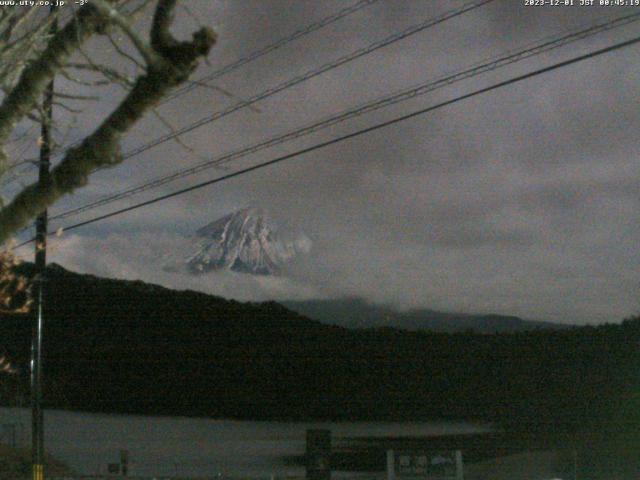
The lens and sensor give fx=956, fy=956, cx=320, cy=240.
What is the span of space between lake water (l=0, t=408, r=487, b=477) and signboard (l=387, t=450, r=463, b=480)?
1154cm

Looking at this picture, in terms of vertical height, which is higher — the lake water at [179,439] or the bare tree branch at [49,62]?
the bare tree branch at [49,62]

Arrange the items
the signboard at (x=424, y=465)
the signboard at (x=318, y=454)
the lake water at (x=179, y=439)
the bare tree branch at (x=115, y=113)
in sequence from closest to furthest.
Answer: the bare tree branch at (x=115, y=113) < the signboard at (x=424, y=465) < the signboard at (x=318, y=454) < the lake water at (x=179, y=439)

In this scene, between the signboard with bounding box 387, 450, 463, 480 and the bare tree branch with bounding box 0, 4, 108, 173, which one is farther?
the signboard with bounding box 387, 450, 463, 480

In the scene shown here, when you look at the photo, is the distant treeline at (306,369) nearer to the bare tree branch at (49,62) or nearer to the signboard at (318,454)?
the signboard at (318,454)

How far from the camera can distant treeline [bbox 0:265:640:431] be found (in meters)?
41.3

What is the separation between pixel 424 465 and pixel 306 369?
29.2 m

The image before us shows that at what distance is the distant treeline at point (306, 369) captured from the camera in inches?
1626

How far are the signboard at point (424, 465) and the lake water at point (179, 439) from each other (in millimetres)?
11542

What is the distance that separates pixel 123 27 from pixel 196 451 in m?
34.0

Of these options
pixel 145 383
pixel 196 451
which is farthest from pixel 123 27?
pixel 145 383

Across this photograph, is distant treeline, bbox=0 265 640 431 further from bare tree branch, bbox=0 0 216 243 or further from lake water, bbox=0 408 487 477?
bare tree branch, bbox=0 0 216 243

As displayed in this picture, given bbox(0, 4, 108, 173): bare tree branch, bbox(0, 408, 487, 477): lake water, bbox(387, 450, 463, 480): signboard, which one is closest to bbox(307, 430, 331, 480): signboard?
bbox(387, 450, 463, 480): signboard

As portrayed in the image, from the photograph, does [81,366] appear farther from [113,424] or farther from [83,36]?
[83,36]

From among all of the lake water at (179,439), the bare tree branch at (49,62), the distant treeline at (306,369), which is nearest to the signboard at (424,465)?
the lake water at (179,439)
